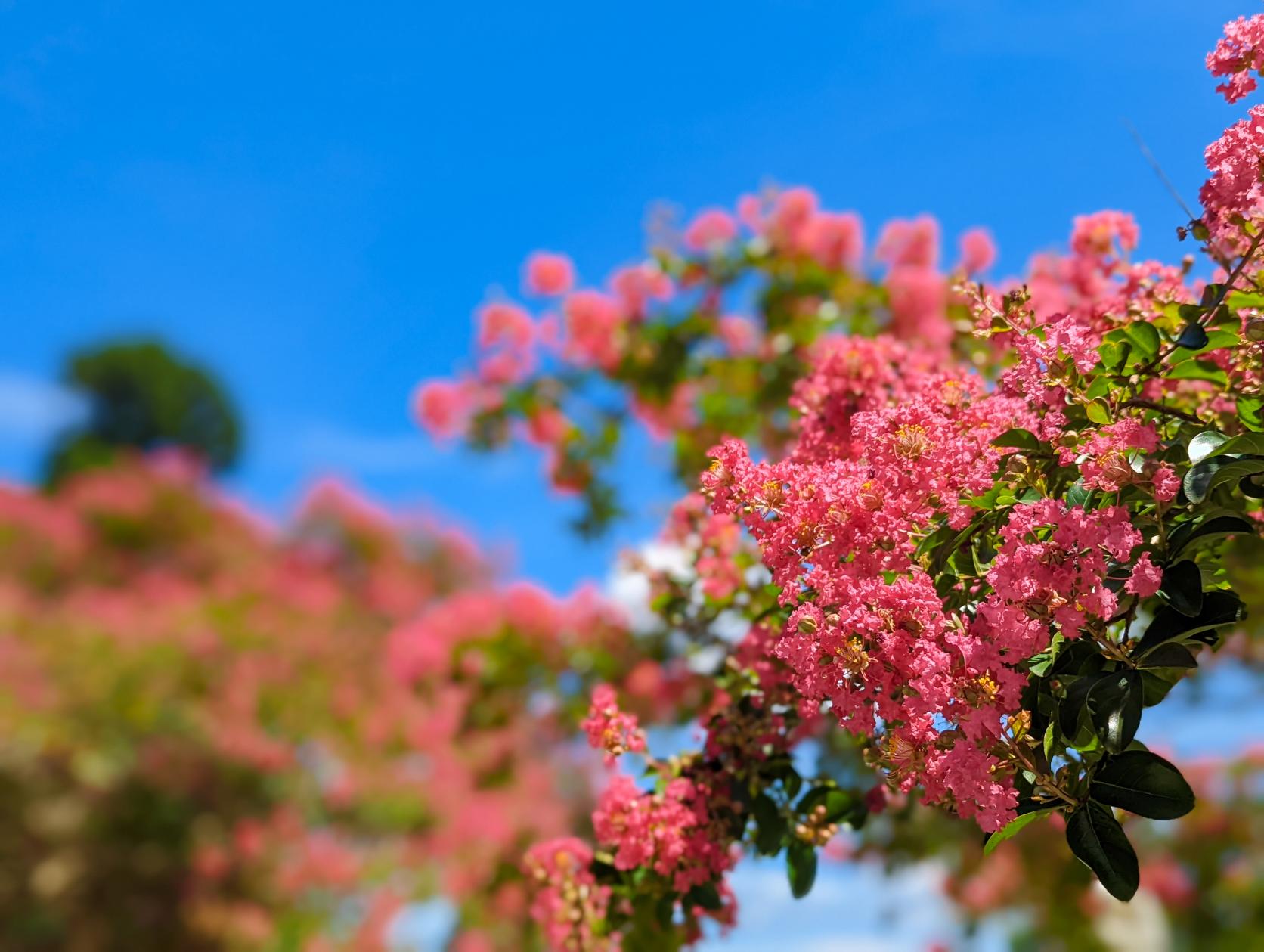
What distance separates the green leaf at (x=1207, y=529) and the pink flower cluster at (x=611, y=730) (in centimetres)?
99

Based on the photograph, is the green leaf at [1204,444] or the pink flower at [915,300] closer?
the green leaf at [1204,444]

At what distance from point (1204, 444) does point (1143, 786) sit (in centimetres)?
45

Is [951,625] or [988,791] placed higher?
[951,625]

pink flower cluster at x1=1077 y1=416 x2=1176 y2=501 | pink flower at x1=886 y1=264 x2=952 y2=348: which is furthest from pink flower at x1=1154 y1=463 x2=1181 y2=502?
pink flower at x1=886 y1=264 x2=952 y2=348

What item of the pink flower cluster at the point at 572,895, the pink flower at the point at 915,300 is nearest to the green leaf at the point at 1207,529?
the pink flower cluster at the point at 572,895

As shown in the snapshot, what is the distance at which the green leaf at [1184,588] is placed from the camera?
139 centimetres

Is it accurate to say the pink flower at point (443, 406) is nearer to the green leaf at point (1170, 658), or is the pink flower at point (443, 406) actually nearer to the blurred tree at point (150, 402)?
the green leaf at point (1170, 658)

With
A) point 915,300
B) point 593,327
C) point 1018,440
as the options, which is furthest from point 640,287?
point 1018,440

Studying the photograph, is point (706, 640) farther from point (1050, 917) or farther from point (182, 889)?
point (182, 889)

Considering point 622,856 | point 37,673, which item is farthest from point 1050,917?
point 37,673

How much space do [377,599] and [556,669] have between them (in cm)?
924

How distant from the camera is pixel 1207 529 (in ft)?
4.72

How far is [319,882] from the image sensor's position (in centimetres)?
933

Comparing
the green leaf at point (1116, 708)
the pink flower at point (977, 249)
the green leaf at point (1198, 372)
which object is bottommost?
the green leaf at point (1116, 708)
